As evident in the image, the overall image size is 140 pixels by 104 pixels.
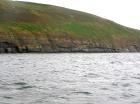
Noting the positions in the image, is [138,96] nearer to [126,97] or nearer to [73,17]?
[126,97]

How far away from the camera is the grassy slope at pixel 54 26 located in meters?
108

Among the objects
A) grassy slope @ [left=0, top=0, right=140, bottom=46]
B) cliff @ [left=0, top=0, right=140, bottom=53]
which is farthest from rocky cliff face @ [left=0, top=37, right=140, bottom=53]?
grassy slope @ [left=0, top=0, right=140, bottom=46]

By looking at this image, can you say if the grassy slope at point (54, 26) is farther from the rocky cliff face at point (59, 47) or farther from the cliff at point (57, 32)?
the rocky cliff face at point (59, 47)

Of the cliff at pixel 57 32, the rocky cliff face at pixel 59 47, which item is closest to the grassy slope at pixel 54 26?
the cliff at pixel 57 32

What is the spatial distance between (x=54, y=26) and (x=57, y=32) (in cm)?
534

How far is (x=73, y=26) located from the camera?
134 m

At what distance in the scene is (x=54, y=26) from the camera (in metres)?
125

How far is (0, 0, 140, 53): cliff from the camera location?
343 ft

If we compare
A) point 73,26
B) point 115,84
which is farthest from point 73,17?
point 115,84

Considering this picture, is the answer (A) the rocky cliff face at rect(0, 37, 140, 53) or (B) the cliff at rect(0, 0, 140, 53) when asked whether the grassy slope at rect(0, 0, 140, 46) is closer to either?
(B) the cliff at rect(0, 0, 140, 53)

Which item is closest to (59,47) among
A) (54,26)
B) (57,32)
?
(57,32)

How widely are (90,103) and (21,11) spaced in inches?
4474

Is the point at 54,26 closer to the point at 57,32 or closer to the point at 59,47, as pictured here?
the point at 57,32

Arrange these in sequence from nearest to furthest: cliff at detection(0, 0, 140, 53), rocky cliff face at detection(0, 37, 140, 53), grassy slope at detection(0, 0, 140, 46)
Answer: rocky cliff face at detection(0, 37, 140, 53) < cliff at detection(0, 0, 140, 53) < grassy slope at detection(0, 0, 140, 46)
